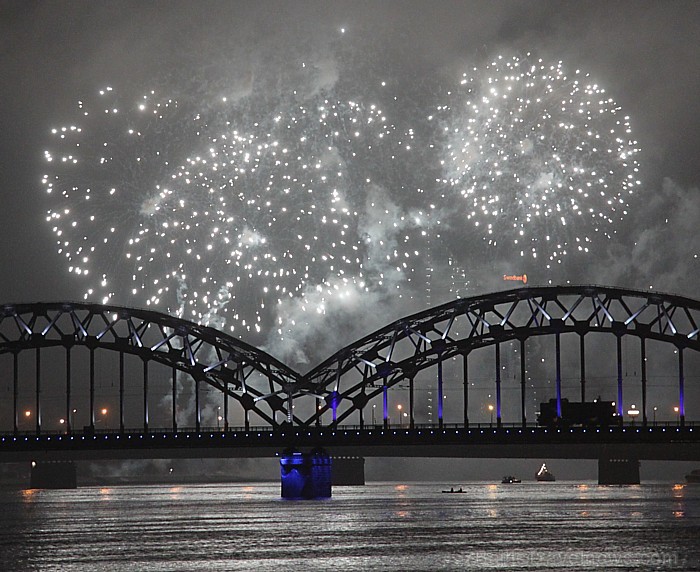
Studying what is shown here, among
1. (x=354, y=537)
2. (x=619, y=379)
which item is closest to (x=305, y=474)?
(x=619, y=379)

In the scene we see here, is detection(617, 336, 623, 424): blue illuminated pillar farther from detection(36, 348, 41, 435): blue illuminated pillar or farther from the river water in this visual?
detection(36, 348, 41, 435): blue illuminated pillar

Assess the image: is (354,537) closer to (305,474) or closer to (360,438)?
(360,438)

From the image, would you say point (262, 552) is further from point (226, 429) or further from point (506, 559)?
point (226, 429)

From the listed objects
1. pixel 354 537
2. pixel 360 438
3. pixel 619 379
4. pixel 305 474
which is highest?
pixel 619 379

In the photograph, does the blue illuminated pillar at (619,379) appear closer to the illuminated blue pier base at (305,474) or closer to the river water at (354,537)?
the river water at (354,537)

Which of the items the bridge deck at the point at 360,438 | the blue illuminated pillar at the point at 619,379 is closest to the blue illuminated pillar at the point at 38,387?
the bridge deck at the point at 360,438
